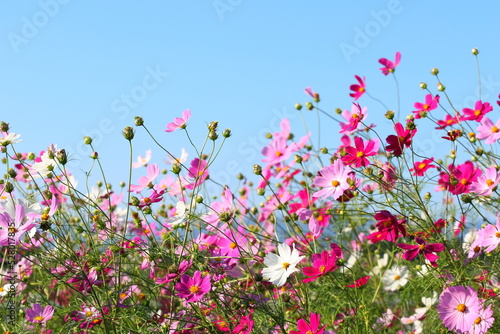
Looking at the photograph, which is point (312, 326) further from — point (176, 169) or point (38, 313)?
point (38, 313)

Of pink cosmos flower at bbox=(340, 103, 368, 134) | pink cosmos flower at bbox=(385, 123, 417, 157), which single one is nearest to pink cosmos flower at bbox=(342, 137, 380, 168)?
pink cosmos flower at bbox=(385, 123, 417, 157)

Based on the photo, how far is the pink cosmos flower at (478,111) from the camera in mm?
1694

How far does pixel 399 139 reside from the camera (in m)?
1.43

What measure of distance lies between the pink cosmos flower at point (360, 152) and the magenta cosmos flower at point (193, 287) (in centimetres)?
48

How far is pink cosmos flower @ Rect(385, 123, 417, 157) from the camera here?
142 centimetres

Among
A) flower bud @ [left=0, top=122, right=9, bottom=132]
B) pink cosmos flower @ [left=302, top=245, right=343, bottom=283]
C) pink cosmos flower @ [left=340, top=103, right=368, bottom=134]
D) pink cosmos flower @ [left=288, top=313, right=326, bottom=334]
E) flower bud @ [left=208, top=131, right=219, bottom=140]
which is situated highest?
pink cosmos flower @ [left=340, top=103, right=368, bottom=134]

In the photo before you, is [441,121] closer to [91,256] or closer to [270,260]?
[270,260]

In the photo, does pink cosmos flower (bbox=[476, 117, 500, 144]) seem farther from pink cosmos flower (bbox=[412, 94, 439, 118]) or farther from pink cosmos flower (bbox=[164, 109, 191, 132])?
pink cosmos flower (bbox=[164, 109, 191, 132])

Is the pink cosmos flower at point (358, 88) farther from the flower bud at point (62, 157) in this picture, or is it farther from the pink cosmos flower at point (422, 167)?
the flower bud at point (62, 157)

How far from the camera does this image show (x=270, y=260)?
1251 millimetres

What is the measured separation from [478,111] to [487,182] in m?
0.40

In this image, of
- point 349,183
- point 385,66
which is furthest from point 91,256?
point 385,66

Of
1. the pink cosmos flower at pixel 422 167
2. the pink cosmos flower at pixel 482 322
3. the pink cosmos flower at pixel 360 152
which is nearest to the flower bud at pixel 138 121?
the pink cosmos flower at pixel 360 152

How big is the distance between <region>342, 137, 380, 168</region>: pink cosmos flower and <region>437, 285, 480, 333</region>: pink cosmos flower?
0.37 meters
